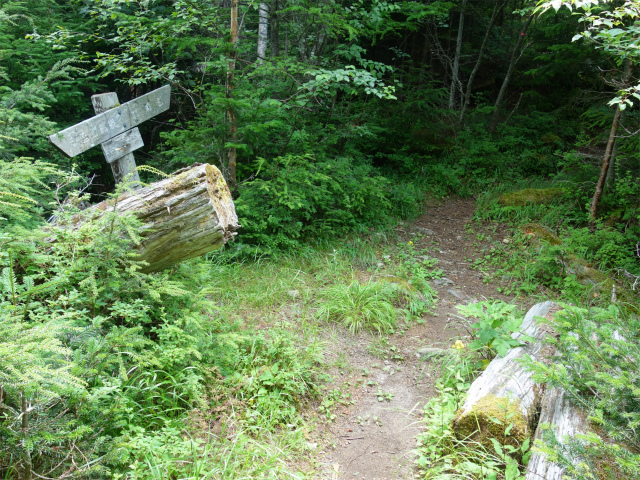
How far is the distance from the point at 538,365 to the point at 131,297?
297cm

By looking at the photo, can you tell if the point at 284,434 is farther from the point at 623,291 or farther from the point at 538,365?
the point at 623,291

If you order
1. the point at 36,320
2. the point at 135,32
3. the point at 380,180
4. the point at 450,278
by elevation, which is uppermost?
the point at 135,32

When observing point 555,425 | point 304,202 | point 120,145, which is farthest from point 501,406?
point 120,145

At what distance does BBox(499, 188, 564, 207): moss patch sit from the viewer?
320 inches

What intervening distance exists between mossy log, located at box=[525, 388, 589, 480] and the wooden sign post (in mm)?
4421

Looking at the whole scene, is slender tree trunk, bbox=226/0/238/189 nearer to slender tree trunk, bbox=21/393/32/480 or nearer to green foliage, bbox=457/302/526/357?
green foliage, bbox=457/302/526/357

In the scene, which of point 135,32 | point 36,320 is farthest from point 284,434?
point 135,32

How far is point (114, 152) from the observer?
16.2 ft

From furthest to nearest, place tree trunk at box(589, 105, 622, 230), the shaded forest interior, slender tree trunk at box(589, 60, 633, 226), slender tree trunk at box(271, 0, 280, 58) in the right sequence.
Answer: slender tree trunk at box(271, 0, 280, 58)
tree trunk at box(589, 105, 622, 230)
slender tree trunk at box(589, 60, 633, 226)
the shaded forest interior

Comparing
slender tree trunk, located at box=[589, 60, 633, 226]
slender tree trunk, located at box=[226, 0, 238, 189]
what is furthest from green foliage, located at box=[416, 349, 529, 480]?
slender tree trunk, located at box=[589, 60, 633, 226]

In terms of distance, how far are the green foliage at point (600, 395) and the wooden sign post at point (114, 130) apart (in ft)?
14.3

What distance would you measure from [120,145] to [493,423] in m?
4.89

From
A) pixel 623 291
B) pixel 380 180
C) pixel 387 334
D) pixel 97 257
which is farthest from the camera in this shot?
pixel 380 180

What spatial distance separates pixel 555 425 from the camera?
8.75 ft
